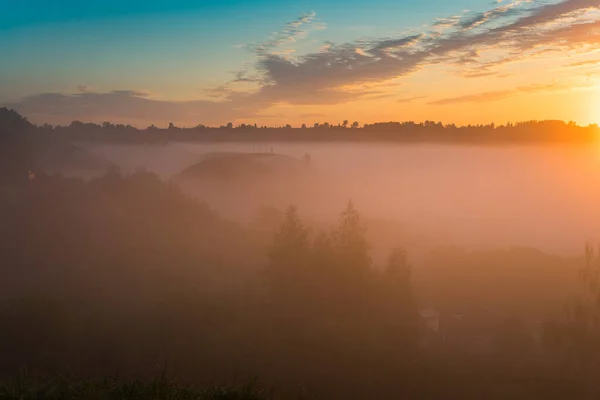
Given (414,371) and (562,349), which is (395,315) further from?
(562,349)

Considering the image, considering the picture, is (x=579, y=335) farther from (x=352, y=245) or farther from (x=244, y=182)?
(x=244, y=182)

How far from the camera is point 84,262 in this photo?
5797cm

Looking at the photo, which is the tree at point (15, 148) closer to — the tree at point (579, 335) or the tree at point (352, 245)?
the tree at point (352, 245)

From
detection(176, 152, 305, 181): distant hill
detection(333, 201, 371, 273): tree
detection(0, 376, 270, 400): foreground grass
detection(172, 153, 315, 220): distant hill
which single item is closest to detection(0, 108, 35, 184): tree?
detection(172, 153, 315, 220): distant hill

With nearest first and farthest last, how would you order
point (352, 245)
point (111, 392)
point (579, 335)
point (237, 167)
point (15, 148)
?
point (111, 392) → point (579, 335) → point (352, 245) → point (15, 148) → point (237, 167)

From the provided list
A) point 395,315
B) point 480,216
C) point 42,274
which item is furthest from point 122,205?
point 480,216

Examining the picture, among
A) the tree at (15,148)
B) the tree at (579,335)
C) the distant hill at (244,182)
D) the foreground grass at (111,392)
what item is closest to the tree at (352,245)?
the tree at (579,335)

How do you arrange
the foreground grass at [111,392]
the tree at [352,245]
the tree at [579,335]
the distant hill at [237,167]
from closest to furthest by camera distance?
the foreground grass at [111,392] < the tree at [579,335] < the tree at [352,245] < the distant hill at [237,167]

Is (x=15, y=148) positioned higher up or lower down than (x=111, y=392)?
higher up

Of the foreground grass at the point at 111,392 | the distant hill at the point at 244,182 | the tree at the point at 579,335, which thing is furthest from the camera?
the distant hill at the point at 244,182

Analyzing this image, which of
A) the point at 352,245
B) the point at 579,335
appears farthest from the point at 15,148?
the point at 579,335

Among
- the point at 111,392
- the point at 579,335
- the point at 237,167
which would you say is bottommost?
the point at 579,335

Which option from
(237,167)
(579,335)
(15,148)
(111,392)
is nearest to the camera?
(111,392)

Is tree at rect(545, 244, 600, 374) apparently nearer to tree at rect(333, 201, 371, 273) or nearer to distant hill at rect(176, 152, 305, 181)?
tree at rect(333, 201, 371, 273)
